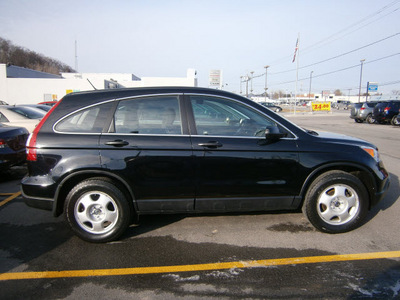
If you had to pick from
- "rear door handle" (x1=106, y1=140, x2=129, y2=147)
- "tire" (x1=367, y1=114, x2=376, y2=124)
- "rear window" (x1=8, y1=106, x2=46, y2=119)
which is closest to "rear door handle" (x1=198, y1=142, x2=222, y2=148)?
"rear door handle" (x1=106, y1=140, x2=129, y2=147)

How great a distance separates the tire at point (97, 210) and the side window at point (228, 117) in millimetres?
1333

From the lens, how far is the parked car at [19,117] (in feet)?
23.2

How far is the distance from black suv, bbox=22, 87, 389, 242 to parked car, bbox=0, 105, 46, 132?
16.1 ft

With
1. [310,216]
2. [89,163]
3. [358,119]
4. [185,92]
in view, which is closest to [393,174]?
[310,216]

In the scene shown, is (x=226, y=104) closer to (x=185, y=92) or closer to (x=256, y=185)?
(x=185, y=92)

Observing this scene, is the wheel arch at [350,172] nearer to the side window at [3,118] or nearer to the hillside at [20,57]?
the side window at [3,118]


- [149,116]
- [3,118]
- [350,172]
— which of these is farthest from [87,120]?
[3,118]

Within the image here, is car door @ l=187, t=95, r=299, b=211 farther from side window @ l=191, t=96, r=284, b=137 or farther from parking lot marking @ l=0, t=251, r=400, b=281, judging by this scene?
parking lot marking @ l=0, t=251, r=400, b=281

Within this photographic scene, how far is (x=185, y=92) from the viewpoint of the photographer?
3182mm

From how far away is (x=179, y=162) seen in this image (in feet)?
9.79

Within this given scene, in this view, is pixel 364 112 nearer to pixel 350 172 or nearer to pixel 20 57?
pixel 350 172

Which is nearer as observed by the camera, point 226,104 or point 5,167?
point 226,104

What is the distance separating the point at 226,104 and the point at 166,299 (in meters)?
2.19

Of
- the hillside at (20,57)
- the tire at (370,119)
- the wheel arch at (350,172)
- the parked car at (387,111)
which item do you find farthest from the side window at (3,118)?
the hillside at (20,57)
